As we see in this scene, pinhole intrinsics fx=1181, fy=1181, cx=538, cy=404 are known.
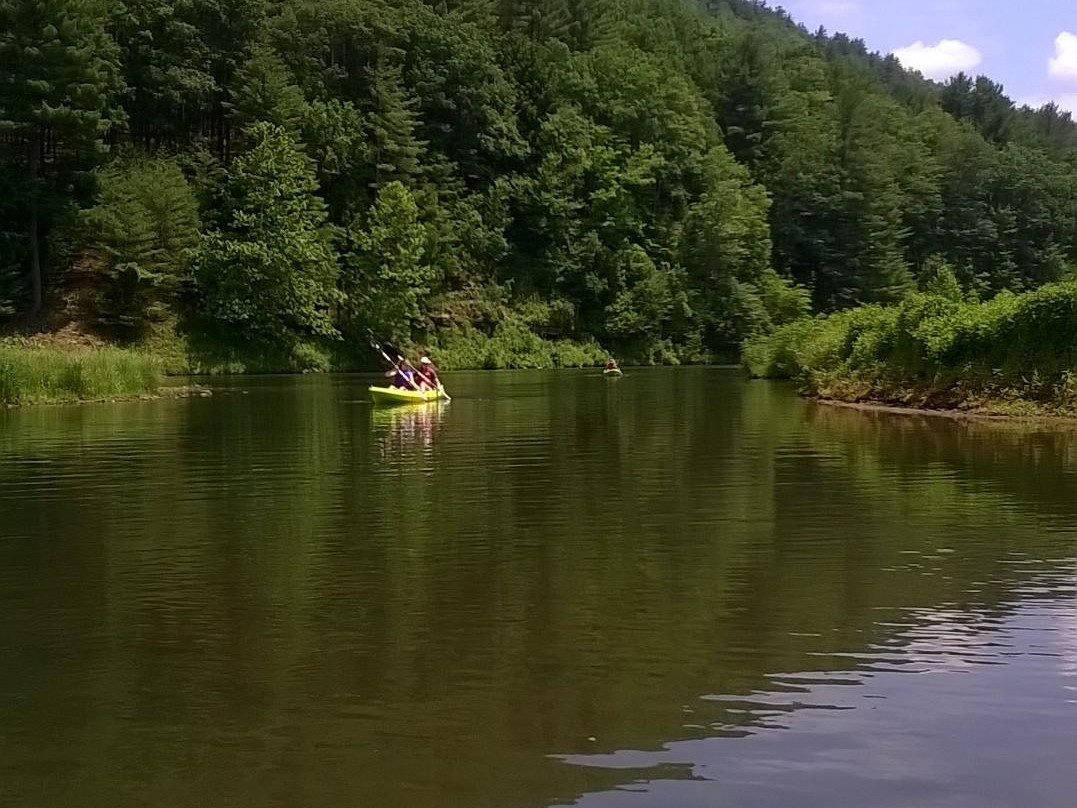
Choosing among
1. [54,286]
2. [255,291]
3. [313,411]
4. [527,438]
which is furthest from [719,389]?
[54,286]

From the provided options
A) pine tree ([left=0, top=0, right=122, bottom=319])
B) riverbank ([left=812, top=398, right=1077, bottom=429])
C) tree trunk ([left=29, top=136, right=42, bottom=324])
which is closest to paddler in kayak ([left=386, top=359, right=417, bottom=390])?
riverbank ([left=812, top=398, right=1077, bottom=429])

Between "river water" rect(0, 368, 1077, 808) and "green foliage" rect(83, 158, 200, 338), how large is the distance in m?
48.3

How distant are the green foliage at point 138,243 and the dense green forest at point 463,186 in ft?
0.52

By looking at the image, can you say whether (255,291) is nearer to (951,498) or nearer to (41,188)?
(41,188)

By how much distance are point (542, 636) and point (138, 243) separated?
6240cm

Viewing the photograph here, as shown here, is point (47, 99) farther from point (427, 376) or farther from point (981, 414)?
point (981, 414)

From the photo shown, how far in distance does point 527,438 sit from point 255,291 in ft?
152

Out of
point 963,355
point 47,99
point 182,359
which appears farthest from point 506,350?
point 963,355

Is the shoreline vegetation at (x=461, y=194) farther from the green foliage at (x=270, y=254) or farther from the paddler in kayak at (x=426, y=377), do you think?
the paddler in kayak at (x=426, y=377)

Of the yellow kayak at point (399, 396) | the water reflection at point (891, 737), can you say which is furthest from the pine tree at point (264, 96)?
the water reflection at point (891, 737)

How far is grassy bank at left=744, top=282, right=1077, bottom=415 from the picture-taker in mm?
29328

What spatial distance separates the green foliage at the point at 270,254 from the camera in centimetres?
6962

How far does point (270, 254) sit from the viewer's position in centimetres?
7019

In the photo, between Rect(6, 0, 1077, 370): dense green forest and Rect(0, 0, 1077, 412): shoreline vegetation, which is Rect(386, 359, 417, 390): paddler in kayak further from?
Rect(6, 0, 1077, 370): dense green forest
